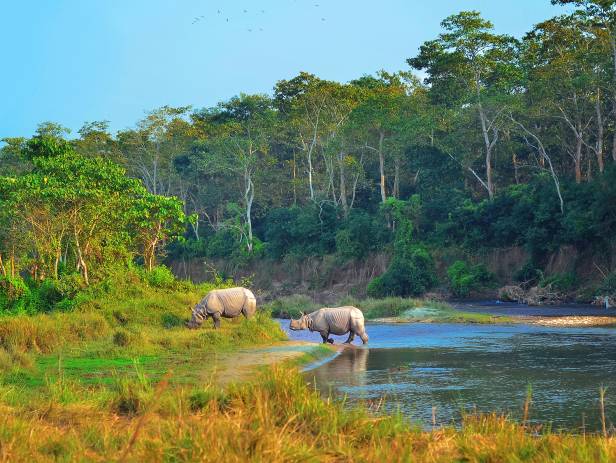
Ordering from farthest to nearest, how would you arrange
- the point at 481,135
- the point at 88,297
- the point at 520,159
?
the point at 520,159 → the point at 481,135 → the point at 88,297

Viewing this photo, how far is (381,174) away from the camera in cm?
5200

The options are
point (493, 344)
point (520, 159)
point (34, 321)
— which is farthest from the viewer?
point (520, 159)

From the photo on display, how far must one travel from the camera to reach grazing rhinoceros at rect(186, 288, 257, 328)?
2258 cm

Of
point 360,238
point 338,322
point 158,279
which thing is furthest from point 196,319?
point 360,238

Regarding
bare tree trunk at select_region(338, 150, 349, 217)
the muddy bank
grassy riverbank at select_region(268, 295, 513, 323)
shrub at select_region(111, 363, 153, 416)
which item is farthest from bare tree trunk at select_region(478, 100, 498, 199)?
shrub at select_region(111, 363, 153, 416)

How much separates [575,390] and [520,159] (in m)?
38.3

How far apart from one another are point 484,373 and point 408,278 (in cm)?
2935

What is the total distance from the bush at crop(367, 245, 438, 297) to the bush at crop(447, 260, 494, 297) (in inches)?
57.2

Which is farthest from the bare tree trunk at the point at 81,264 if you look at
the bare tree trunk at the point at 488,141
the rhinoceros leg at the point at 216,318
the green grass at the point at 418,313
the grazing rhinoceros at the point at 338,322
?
the bare tree trunk at the point at 488,141

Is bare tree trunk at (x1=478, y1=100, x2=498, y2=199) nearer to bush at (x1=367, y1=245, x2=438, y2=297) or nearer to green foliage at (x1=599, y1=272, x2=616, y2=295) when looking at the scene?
bush at (x1=367, y1=245, x2=438, y2=297)

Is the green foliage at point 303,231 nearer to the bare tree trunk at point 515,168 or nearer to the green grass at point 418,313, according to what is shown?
the bare tree trunk at point 515,168

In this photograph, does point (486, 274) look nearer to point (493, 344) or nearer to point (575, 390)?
point (493, 344)

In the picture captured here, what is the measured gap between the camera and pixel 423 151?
5200 cm

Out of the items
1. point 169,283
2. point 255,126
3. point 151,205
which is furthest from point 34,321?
point 255,126
